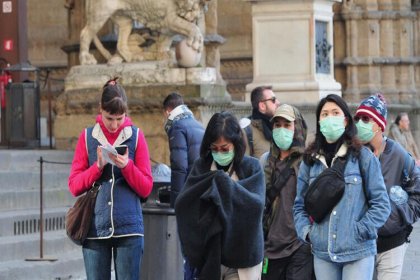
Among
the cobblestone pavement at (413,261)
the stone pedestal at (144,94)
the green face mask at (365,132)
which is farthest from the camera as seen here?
the stone pedestal at (144,94)

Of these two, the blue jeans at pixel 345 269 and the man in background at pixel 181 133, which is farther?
the man in background at pixel 181 133

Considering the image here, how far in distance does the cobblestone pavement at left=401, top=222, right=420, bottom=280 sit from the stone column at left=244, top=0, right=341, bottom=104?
276 centimetres

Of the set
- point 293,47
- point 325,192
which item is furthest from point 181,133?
point 293,47

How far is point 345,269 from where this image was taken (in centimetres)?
915

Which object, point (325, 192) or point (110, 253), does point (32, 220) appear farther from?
point (325, 192)

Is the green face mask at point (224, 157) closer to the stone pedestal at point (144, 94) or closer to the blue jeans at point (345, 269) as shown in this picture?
the blue jeans at point (345, 269)

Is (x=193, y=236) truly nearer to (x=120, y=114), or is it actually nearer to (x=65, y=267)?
(x=120, y=114)

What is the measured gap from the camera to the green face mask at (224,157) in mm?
8859

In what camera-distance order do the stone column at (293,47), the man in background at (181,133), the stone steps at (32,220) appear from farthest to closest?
the stone column at (293,47), the stone steps at (32,220), the man in background at (181,133)

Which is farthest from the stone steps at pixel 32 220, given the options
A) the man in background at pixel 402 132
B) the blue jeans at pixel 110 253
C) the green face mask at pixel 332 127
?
the man in background at pixel 402 132

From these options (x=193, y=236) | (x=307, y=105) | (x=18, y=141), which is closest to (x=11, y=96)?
(x=18, y=141)

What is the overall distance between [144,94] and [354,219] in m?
8.51

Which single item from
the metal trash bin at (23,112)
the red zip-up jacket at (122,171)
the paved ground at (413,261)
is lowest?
the paved ground at (413,261)

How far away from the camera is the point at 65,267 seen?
14.0 metres
